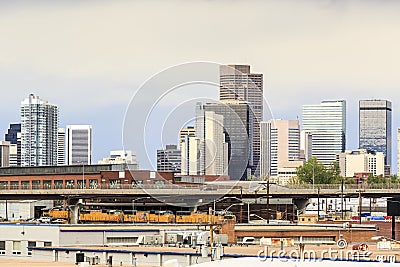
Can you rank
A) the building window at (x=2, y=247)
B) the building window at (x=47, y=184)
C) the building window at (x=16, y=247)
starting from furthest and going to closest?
the building window at (x=47, y=184), the building window at (x=2, y=247), the building window at (x=16, y=247)

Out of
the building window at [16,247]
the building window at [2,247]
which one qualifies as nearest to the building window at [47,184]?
the building window at [2,247]

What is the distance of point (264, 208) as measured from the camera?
18888cm

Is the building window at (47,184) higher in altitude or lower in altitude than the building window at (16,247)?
higher

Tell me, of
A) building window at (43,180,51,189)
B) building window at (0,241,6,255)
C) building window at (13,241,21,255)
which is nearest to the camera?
building window at (13,241,21,255)

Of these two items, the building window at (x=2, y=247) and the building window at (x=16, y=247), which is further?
the building window at (x=2, y=247)

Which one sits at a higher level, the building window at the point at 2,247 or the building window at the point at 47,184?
the building window at the point at 47,184

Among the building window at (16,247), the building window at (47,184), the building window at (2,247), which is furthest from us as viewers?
the building window at (47,184)

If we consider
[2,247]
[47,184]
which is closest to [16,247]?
[2,247]

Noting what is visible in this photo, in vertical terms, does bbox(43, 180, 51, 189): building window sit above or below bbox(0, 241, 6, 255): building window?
above

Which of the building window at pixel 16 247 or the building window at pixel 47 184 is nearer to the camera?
the building window at pixel 16 247

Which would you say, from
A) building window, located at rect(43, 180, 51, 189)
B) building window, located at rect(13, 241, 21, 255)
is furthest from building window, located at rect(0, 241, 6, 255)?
building window, located at rect(43, 180, 51, 189)

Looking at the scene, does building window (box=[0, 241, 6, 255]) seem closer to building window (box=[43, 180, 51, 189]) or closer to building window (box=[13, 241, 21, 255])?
building window (box=[13, 241, 21, 255])

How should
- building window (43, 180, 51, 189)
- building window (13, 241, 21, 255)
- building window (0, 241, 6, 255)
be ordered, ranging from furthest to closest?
building window (43, 180, 51, 189) < building window (0, 241, 6, 255) < building window (13, 241, 21, 255)

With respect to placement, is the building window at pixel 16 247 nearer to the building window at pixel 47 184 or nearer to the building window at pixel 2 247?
the building window at pixel 2 247
